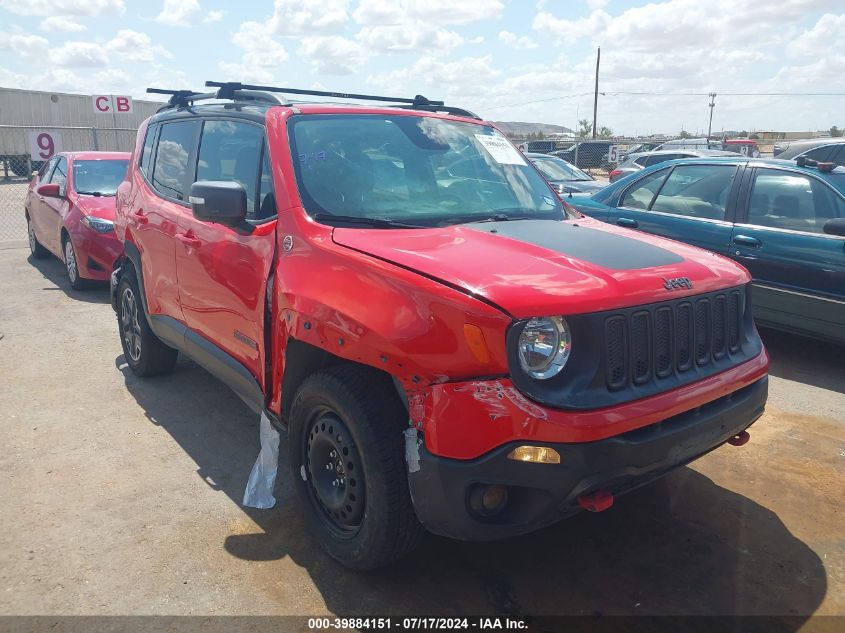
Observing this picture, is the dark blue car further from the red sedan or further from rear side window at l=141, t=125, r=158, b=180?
the red sedan

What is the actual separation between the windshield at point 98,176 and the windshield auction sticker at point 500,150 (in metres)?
6.29

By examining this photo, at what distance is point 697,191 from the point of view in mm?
6523

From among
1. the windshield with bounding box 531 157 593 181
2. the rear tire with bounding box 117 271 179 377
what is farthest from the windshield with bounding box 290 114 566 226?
the windshield with bounding box 531 157 593 181

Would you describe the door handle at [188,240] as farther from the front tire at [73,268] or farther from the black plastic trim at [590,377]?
the front tire at [73,268]

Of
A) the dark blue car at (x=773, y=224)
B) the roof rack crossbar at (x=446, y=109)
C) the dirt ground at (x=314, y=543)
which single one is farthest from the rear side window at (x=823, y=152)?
the roof rack crossbar at (x=446, y=109)

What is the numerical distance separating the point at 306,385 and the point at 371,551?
0.75 metres

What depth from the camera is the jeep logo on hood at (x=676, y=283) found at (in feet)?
9.08

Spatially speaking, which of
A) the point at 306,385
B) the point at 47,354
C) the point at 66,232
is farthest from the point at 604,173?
the point at 306,385

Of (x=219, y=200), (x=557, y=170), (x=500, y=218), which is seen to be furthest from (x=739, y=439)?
(x=557, y=170)

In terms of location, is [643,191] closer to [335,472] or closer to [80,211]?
[335,472]

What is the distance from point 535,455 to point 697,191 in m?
4.95

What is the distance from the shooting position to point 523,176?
4.11 meters

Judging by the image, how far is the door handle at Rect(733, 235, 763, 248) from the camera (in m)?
5.91

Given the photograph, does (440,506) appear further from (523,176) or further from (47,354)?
(47,354)
